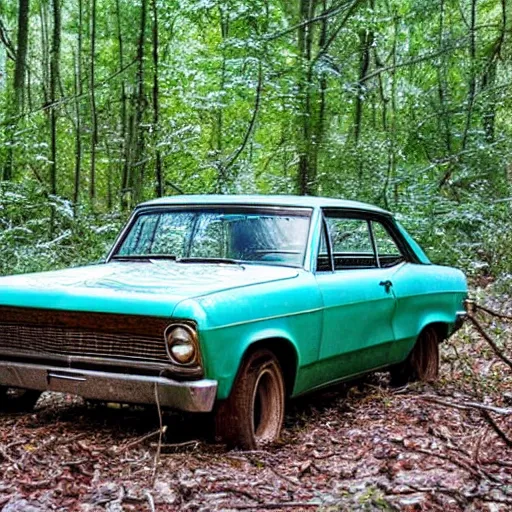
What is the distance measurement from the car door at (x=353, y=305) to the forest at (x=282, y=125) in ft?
19.3

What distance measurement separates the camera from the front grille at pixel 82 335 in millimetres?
4602

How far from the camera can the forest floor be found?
3.72 m

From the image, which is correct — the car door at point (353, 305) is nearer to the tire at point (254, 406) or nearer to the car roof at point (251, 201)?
the car roof at point (251, 201)

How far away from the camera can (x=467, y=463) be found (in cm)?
403

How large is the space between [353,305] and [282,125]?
10.0m

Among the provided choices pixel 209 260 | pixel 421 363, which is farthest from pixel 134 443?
pixel 421 363

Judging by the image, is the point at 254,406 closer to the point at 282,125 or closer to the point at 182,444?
the point at 182,444

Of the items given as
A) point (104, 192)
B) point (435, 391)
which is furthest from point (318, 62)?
point (435, 391)

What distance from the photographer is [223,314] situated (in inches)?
180

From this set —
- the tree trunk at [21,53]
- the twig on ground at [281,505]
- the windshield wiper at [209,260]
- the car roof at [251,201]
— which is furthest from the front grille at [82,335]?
the tree trunk at [21,53]

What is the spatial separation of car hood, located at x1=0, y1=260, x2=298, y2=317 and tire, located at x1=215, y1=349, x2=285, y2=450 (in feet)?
1.74

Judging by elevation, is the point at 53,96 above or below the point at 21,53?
below

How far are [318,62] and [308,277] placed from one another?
9.55 metres

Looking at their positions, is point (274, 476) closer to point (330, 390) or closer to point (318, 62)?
point (330, 390)
